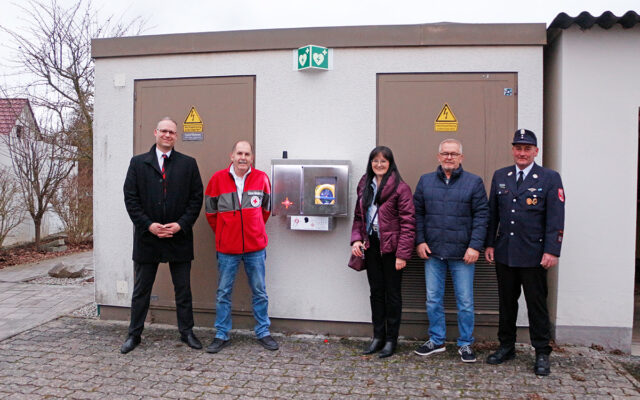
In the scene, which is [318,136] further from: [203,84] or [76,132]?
[76,132]

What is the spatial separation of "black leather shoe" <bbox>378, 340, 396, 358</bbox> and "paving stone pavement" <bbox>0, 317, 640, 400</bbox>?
60 mm

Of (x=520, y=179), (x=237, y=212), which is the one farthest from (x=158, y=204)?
(x=520, y=179)

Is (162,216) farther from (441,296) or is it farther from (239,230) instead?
(441,296)

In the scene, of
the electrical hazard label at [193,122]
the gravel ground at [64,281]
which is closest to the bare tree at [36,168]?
the gravel ground at [64,281]

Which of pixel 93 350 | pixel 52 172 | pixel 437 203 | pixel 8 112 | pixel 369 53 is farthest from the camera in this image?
pixel 8 112

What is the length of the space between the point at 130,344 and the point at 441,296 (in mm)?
2914

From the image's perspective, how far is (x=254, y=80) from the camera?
16.8 feet

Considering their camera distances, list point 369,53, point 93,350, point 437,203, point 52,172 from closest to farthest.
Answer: point 437,203 < point 93,350 < point 369,53 < point 52,172

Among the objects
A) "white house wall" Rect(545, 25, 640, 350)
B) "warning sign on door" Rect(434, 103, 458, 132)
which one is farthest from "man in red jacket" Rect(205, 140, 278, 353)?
"white house wall" Rect(545, 25, 640, 350)

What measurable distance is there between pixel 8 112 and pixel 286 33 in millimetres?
10709

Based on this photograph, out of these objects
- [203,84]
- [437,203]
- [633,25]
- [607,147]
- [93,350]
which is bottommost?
[93,350]

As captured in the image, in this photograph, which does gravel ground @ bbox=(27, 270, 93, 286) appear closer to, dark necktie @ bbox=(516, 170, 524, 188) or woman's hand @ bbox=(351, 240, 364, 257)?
woman's hand @ bbox=(351, 240, 364, 257)

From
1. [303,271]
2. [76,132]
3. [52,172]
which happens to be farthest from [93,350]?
[76,132]

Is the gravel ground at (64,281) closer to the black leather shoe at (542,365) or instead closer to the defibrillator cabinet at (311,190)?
the defibrillator cabinet at (311,190)
